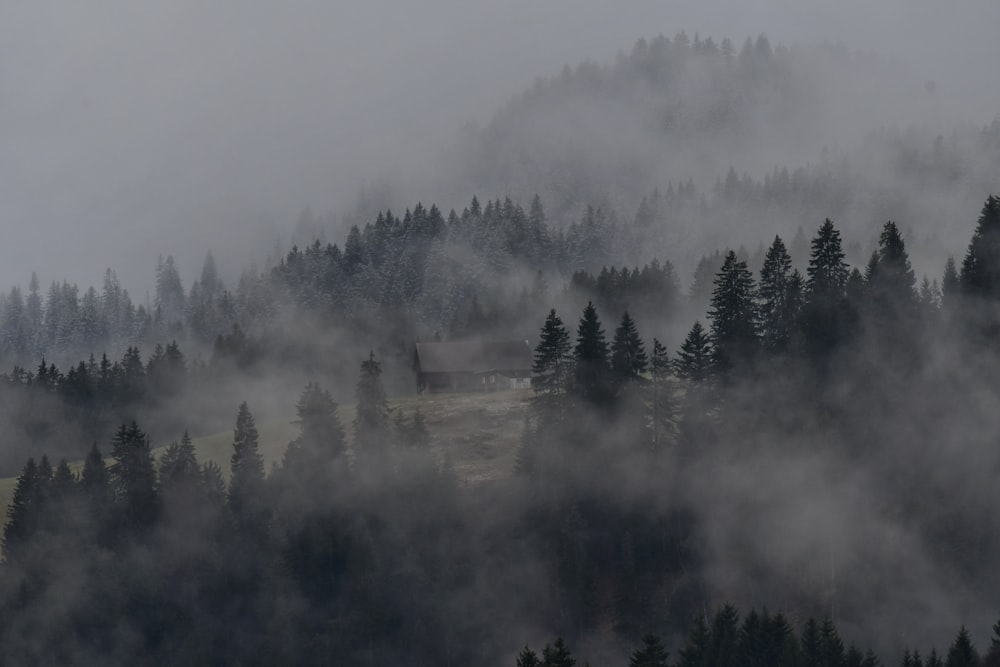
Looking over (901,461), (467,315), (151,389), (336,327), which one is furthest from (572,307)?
(901,461)

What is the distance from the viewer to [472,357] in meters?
122

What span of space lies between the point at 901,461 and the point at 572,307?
216 feet

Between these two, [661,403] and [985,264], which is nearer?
[985,264]

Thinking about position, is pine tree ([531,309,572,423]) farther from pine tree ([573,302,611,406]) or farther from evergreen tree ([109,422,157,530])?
evergreen tree ([109,422,157,530])

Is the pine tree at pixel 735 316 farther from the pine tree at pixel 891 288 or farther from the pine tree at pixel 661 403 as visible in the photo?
the pine tree at pixel 891 288

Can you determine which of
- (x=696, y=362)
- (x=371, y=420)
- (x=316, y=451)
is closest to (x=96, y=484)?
(x=316, y=451)

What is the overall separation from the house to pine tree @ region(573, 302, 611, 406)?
27811 millimetres

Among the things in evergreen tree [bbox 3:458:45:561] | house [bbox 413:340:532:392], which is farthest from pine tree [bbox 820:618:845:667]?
evergreen tree [bbox 3:458:45:561]

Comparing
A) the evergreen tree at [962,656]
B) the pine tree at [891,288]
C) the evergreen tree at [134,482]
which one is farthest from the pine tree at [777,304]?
the evergreen tree at [134,482]

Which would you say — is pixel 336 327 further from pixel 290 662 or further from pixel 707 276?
pixel 290 662

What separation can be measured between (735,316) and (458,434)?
28.4m

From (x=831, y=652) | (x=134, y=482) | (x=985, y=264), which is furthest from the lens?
(x=134, y=482)

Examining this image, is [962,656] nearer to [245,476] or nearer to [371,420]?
[371,420]

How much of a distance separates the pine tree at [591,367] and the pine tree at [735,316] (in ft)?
30.5
